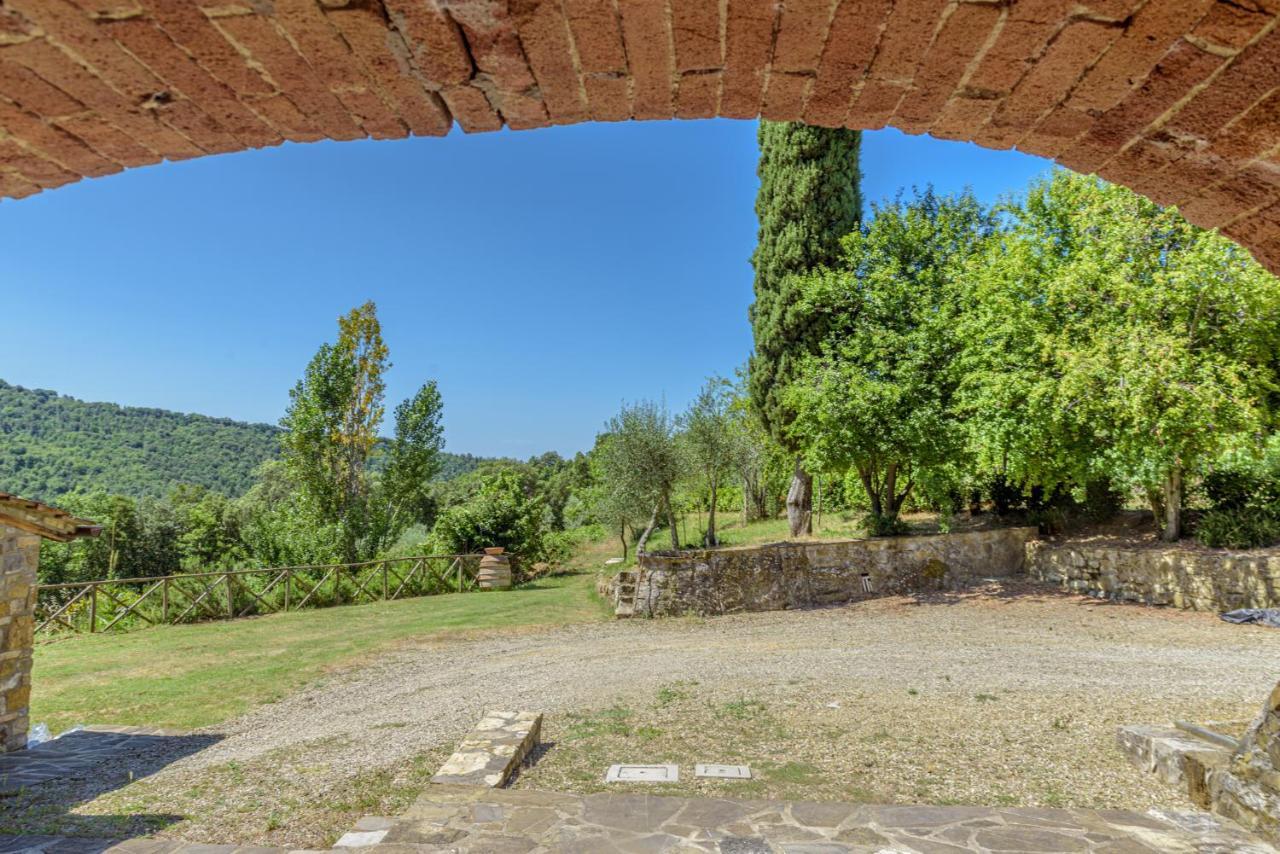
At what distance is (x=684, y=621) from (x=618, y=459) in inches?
238

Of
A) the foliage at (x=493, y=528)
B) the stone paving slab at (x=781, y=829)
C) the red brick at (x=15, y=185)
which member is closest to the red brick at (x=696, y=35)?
the red brick at (x=15, y=185)

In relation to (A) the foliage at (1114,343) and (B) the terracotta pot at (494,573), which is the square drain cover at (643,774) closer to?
(A) the foliage at (1114,343)

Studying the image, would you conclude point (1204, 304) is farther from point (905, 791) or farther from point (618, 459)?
point (618, 459)

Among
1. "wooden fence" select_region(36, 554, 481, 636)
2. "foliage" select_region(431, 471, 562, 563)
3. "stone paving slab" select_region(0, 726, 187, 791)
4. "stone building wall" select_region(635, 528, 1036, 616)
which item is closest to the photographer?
"stone paving slab" select_region(0, 726, 187, 791)

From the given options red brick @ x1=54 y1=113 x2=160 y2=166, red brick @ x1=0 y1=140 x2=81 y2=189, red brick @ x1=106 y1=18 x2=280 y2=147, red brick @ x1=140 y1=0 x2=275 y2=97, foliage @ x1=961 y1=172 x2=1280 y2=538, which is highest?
foliage @ x1=961 y1=172 x2=1280 y2=538

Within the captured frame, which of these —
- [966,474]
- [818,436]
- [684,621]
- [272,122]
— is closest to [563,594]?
[684,621]

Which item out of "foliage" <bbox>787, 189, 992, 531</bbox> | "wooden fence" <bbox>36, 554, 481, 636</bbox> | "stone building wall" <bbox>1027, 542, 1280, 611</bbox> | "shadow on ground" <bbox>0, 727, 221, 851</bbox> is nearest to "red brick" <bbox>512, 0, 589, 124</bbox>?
"shadow on ground" <bbox>0, 727, 221, 851</bbox>

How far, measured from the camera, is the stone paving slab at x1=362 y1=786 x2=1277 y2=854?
331cm

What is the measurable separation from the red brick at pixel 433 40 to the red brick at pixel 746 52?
71 cm

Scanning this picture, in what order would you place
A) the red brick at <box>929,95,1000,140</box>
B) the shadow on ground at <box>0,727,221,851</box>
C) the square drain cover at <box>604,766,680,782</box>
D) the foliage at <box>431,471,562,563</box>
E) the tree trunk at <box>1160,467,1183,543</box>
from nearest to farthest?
the red brick at <box>929,95,1000,140</box> < the shadow on ground at <box>0,727,221,851</box> < the square drain cover at <box>604,766,680,782</box> < the tree trunk at <box>1160,467,1183,543</box> < the foliage at <box>431,471,562,563</box>

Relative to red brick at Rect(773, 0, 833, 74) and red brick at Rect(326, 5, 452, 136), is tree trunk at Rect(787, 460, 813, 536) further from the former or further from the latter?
red brick at Rect(326, 5, 452, 136)

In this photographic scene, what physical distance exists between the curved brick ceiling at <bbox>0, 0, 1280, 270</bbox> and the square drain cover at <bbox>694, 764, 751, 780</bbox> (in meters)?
4.43

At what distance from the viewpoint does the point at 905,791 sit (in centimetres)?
448

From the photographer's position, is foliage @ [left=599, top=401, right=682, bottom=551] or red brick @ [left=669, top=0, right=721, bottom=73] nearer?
red brick @ [left=669, top=0, right=721, bottom=73]
